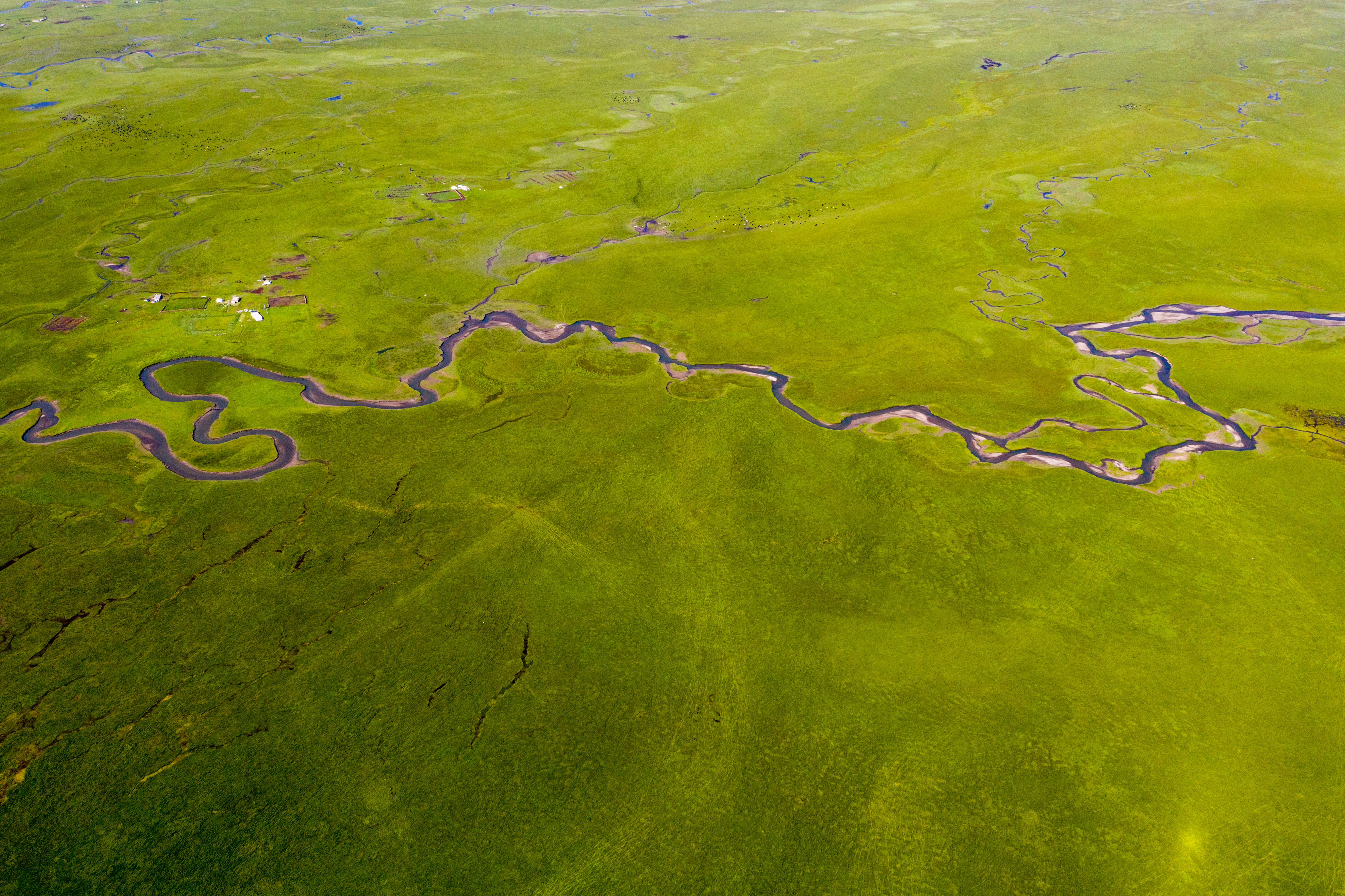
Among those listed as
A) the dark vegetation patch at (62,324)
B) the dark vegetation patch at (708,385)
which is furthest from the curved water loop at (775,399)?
the dark vegetation patch at (62,324)

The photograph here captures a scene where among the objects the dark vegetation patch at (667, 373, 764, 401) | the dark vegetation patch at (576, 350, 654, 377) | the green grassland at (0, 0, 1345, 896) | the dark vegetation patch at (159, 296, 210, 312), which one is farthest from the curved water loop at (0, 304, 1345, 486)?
the dark vegetation patch at (159, 296, 210, 312)

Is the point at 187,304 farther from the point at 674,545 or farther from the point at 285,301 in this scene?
the point at 674,545

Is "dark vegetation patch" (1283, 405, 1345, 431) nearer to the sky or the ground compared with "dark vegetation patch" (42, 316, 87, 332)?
nearer to the ground

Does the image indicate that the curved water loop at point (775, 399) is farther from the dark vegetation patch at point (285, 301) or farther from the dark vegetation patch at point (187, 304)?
the dark vegetation patch at point (187, 304)

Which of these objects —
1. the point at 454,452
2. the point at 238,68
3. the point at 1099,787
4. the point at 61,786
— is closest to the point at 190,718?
the point at 61,786

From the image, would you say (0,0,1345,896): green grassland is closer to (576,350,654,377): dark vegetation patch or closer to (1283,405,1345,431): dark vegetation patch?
(1283,405,1345,431): dark vegetation patch
